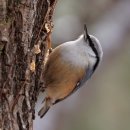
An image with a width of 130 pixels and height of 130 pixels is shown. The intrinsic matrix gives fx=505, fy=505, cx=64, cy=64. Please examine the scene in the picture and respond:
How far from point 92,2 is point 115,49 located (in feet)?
2.81

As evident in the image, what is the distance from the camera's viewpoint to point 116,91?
9.53 metres

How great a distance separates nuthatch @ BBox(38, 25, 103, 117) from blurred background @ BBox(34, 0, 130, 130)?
2898 mm

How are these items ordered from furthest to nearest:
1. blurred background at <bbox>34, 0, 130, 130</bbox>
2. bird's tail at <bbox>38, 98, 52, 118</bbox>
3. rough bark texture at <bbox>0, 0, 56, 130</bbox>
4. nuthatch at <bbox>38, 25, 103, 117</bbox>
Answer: blurred background at <bbox>34, 0, 130, 130</bbox>, bird's tail at <bbox>38, 98, 52, 118</bbox>, nuthatch at <bbox>38, 25, 103, 117</bbox>, rough bark texture at <bbox>0, 0, 56, 130</bbox>

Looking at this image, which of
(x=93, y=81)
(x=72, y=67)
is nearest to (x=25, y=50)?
(x=72, y=67)

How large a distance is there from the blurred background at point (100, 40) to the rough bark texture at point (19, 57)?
398 cm

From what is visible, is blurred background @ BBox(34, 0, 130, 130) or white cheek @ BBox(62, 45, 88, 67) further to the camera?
blurred background @ BBox(34, 0, 130, 130)

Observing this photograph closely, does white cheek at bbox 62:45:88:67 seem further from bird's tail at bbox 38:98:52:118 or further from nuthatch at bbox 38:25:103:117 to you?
bird's tail at bbox 38:98:52:118

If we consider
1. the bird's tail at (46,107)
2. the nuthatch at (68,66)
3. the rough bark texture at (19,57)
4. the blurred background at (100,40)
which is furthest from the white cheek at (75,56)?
the blurred background at (100,40)

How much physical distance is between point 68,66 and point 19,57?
1.06m

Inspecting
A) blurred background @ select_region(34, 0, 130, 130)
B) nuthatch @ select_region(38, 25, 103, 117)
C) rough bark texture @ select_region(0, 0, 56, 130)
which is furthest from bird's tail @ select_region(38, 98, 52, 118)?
blurred background @ select_region(34, 0, 130, 130)

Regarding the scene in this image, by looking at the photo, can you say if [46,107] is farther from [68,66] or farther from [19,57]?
[19,57]

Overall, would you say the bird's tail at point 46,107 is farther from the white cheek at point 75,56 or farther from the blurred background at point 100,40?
the blurred background at point 100,40

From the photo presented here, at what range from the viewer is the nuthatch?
4.13m

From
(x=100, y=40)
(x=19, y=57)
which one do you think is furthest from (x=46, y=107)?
(x=100, y=40)
